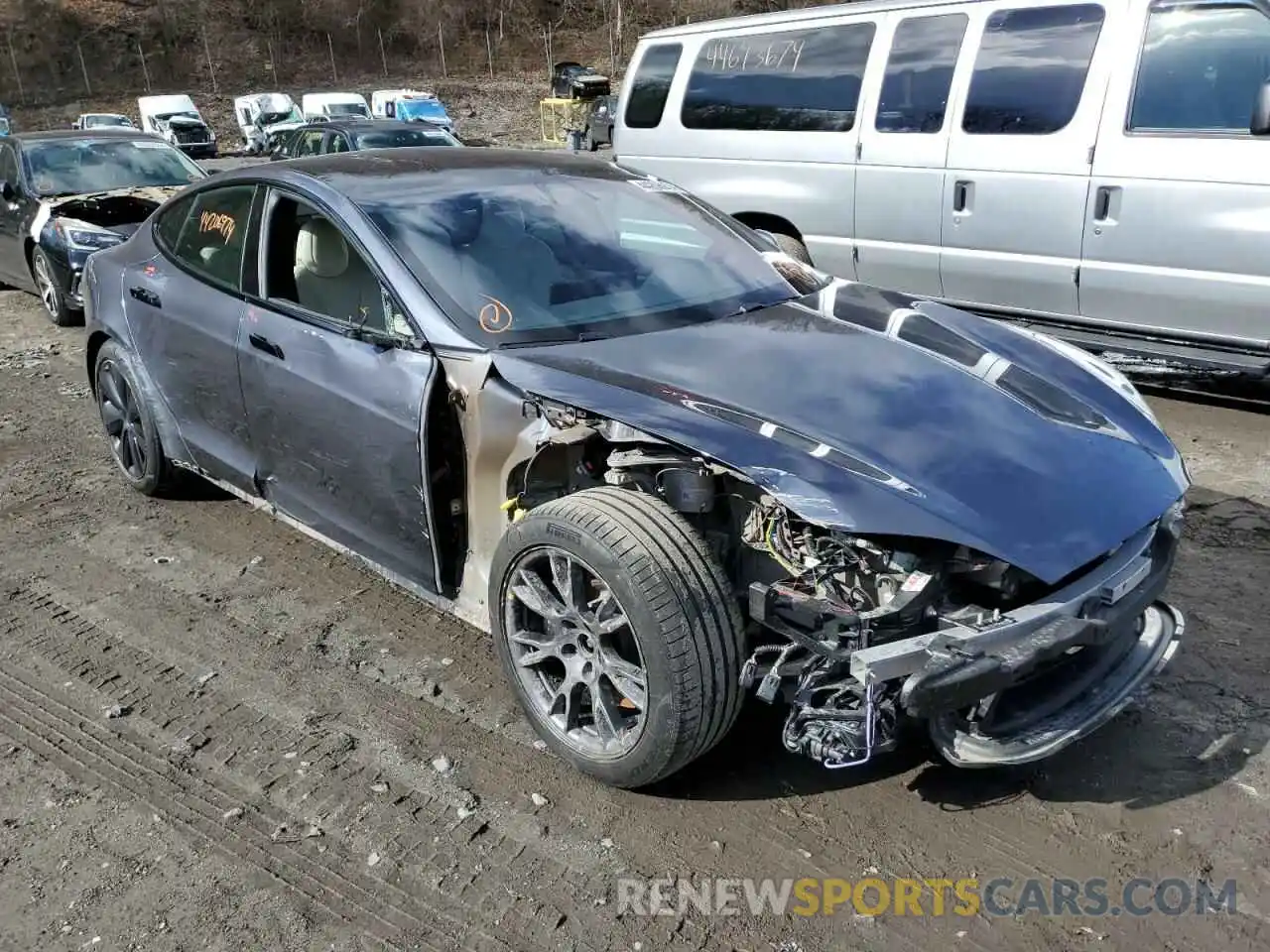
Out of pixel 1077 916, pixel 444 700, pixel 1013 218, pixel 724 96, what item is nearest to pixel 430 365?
pixel 444 700

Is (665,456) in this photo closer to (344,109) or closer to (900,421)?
(900,421)

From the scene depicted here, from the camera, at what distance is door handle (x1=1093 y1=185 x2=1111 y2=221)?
5634mm

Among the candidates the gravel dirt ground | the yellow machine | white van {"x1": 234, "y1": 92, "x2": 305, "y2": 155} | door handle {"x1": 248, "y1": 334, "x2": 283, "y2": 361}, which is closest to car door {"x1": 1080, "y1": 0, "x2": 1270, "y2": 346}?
the gravel dirt ground

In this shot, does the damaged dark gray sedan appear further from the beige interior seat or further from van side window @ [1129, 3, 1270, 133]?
van side window @ [1129, 3, 1270, 133]

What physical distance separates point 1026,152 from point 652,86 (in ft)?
10.1

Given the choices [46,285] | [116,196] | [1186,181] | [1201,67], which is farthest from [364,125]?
[1186,181]

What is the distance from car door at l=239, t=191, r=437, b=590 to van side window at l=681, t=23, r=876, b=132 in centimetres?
419

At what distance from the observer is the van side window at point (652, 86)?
777 centimetres

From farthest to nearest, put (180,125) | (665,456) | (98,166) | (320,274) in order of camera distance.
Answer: (180,125), (98,166), (320,274), (665,456)

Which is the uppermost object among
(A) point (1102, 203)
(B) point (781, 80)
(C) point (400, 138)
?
(B) point (781, 80)

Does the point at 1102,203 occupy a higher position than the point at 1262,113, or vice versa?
the point at 1262,113

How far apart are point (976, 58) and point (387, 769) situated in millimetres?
5326

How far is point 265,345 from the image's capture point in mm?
3732

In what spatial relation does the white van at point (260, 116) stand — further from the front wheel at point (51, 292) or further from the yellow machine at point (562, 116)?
the front wheel at point (51, 292)
